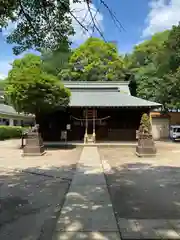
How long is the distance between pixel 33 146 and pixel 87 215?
36.3ft

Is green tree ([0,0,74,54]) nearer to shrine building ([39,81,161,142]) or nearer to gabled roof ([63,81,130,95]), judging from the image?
shrine building ([39,81,161,142])

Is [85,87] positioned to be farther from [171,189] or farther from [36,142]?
[171,189]

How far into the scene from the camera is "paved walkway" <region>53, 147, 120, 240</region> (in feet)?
13.9

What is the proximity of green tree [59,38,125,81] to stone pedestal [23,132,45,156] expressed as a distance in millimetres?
26650

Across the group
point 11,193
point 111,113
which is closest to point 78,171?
point 11,193

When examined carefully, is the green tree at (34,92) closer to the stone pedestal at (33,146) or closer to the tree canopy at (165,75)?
the stone pedestal at (33,146)

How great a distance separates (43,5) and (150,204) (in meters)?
4.33

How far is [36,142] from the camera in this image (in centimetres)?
1606

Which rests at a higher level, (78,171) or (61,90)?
(61,90)

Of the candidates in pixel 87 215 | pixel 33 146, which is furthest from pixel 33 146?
pixel 87 215

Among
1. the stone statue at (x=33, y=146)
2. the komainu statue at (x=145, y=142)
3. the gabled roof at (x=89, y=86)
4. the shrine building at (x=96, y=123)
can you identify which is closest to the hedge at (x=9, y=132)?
the shrine building at (x=96, y=123)

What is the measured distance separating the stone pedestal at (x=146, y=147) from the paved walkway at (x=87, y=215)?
24.3 ft

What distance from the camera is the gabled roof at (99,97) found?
78.3 feet

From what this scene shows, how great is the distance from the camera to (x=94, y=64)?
139ft
